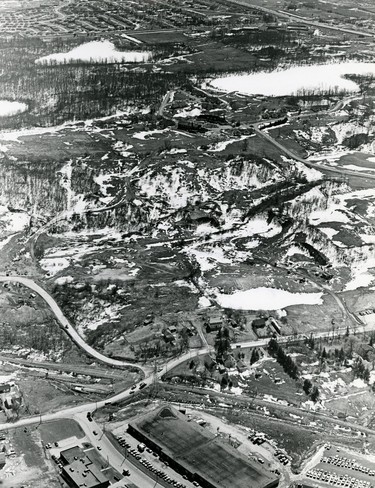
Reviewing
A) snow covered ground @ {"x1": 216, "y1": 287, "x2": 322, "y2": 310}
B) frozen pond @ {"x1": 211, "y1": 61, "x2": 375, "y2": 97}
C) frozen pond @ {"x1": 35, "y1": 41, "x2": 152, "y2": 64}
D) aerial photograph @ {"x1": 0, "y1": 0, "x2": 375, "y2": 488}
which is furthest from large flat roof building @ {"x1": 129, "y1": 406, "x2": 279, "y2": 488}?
frozen pond @ {"x1": 35, "y1": 41, "x2": 152, "y2": 64}

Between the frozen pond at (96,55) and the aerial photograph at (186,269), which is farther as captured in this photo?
the frozen pond at (96,55)

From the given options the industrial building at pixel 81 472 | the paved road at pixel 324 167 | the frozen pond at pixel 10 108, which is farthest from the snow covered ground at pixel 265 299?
the frozen pond at pixel 10 108

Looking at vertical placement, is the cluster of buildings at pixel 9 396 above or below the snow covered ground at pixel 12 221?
below

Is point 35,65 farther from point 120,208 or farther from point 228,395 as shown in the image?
point 228,395

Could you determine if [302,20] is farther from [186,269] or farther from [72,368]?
[72,368]

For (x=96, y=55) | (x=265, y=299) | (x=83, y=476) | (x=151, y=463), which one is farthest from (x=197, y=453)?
(x=96, y=55)

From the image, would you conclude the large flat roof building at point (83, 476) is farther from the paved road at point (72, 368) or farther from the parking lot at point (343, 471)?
the parking lot at point (343, 471)

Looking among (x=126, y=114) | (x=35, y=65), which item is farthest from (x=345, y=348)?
(x=35, y=65)
